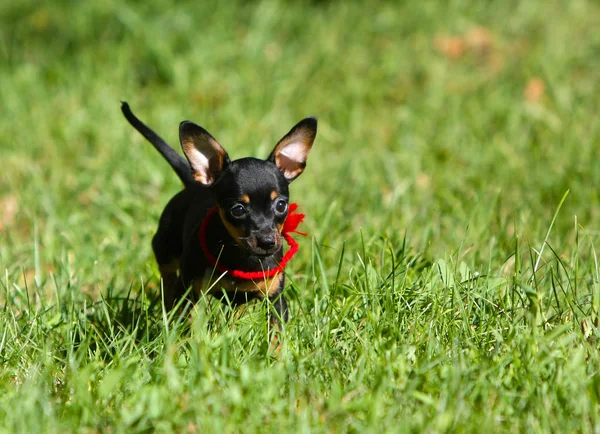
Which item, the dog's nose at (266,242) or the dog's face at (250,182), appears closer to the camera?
the dog's nose at (266,242)

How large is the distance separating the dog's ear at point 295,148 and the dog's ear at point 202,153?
24cm

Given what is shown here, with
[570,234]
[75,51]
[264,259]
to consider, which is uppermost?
[75,51]

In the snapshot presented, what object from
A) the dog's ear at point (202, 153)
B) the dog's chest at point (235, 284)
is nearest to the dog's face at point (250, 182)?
the dog's ear at point (202, 153)

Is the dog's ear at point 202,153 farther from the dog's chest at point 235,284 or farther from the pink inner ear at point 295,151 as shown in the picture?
the dog's chest at point 235,284

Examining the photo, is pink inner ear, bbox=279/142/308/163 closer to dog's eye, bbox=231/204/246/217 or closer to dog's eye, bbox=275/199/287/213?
dog's eye, bbox=275/199/287/213

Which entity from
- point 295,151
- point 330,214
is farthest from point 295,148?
point 330,214

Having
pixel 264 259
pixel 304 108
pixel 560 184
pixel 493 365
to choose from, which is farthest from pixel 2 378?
pixel 304 108

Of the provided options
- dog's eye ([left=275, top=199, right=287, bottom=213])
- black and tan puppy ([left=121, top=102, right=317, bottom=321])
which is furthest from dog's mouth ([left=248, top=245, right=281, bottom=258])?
dog's eye ([left=275, top=199, right=287, bottom=213])

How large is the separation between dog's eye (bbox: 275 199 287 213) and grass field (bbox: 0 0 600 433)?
0.22 metres

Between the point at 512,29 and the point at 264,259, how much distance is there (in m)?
5.41

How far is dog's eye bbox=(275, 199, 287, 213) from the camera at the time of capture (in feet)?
11.3

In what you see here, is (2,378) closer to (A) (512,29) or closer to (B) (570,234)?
(B) (570,234)

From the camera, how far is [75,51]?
23.9 ft

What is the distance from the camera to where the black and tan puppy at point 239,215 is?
335 cm
